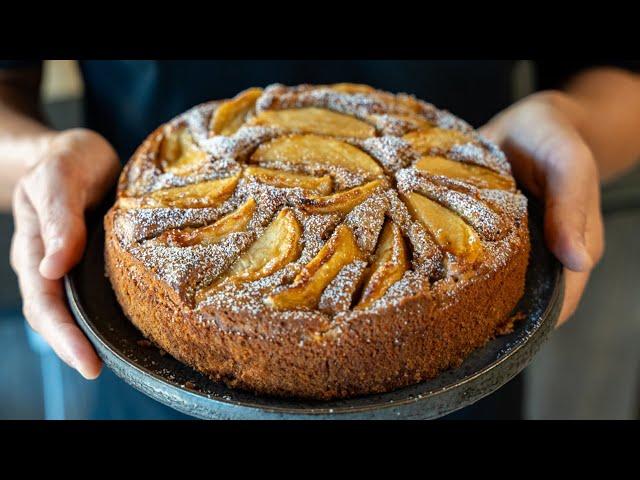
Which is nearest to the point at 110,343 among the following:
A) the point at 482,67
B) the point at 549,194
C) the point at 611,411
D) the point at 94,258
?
the point at 94,258

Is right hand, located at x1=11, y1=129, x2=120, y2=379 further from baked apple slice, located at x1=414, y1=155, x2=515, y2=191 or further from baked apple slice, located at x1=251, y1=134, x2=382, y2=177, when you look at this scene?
baked apple slice, located at x1=414, y1=155, x2=515, y2=191

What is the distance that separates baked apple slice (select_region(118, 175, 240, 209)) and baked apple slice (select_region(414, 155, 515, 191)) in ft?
1.27

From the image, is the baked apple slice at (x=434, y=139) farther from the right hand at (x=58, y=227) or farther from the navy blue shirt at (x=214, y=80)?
the right hand at (x=58, y=227)

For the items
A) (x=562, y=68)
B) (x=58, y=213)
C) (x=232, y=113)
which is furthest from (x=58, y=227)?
(x=562, y=68)

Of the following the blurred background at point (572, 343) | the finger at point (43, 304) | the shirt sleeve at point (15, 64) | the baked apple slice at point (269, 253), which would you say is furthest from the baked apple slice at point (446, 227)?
the blurred background at point (572, 343)

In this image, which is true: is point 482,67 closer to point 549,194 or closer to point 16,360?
point 549,194

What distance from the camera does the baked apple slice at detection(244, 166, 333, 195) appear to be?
4.16 ft

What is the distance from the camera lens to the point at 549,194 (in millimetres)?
1425

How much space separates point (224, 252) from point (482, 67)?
1.14 meters

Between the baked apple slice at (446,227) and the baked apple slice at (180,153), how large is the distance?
441 millimetres

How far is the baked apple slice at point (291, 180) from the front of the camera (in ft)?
Answer: 4.16

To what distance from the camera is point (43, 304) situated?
1263 mm

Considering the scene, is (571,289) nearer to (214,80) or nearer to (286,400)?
(286,400)

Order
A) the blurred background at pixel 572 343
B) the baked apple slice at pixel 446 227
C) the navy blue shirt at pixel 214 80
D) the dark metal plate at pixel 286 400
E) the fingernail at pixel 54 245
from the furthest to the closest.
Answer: the blurred background at pixel 572 343 < the navy blue shirt at pixel 214 80 < the fingernail at pixel 54 245 < the baked apple slice at pixel 446 227 < the dark metal plate at pixel 286 400
